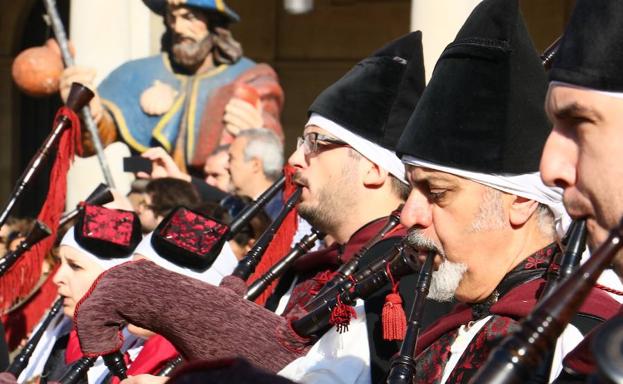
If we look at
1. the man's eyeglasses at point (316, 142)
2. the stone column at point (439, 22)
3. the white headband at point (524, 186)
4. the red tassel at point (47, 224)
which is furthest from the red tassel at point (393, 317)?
the stone column at point (439, 22)

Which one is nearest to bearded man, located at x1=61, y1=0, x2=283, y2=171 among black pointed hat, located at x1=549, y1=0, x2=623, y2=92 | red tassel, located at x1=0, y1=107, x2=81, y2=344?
red tassel, located at x1=0, y1=107, x2=81, y2=344

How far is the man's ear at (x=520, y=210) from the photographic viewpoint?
3.00m

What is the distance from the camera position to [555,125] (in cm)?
219

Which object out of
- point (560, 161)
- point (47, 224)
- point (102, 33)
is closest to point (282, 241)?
point (47, 224)

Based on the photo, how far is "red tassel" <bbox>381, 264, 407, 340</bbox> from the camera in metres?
3.10

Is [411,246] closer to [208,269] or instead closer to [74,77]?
[208,269]

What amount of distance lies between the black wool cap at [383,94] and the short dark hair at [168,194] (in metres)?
1.74

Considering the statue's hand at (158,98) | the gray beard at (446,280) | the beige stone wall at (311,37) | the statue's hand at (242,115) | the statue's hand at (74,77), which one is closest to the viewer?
the gray beard at (446,280)

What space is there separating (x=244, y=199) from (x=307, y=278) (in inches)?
84.1

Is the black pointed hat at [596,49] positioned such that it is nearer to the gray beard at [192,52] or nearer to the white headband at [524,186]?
the white headband at [524,186]

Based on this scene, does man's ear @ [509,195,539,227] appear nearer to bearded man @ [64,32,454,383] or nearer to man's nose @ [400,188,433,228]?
man's nose @ [400,188,433,228]

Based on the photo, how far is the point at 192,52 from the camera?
824 cm

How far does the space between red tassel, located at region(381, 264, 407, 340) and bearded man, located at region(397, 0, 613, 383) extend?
0.20ft

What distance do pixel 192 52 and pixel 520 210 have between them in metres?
5.44
